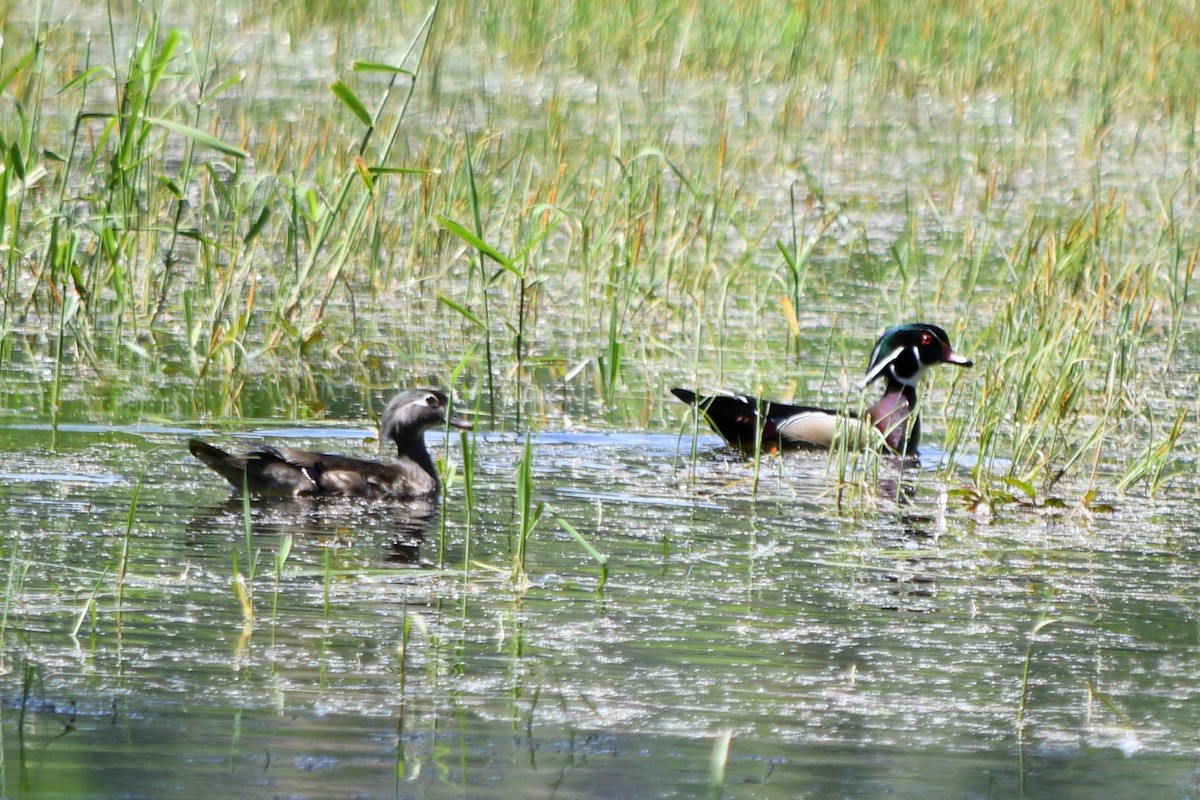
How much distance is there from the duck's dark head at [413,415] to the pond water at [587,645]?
397mm

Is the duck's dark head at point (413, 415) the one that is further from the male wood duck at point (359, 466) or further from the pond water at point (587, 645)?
the pond water at point (587, 645)

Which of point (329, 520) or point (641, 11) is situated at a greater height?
point (641, 11)

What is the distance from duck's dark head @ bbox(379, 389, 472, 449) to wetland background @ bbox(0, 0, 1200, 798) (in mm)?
204

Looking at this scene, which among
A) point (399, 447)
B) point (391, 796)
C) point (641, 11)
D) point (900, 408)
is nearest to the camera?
point (391, 796)

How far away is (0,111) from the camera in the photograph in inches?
424

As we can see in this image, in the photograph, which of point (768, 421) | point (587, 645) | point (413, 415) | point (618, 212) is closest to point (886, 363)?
point (768, 421)

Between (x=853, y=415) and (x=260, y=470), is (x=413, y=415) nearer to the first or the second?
(x=260, y=470)

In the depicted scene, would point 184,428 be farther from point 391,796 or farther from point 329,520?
point 391,796

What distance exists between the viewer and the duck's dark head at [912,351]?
808cm

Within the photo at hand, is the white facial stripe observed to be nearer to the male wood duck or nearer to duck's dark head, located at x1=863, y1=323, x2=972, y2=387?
duck's dark head, located at x1=863, y1=323, x2=972, y2=387

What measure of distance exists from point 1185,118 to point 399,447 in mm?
8534

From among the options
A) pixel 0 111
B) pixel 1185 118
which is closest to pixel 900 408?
pixel 0 111

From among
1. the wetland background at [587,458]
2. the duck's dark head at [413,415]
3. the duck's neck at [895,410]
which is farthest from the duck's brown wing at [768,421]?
the duck's dark head at [413,415]

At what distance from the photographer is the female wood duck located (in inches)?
286
